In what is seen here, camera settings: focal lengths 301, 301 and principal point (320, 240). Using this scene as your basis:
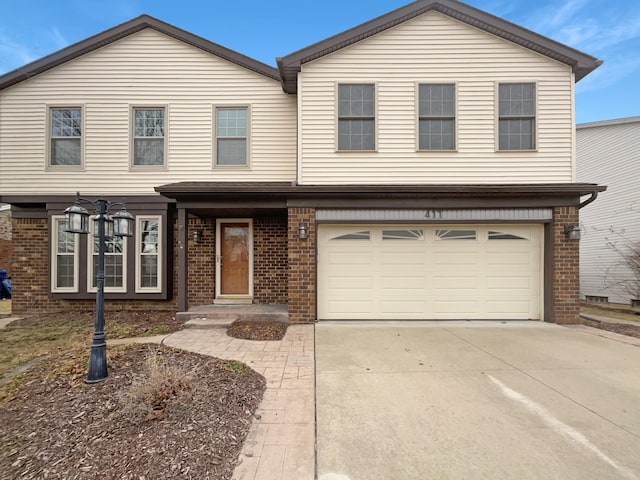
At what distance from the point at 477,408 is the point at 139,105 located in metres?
8.96

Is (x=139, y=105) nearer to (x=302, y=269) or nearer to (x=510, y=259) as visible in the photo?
(x=302, y=269)

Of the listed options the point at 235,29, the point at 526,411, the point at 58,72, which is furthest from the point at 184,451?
the point at 235,29

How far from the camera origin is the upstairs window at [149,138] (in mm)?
7398

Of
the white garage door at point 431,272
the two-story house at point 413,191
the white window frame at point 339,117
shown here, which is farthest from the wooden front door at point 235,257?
the white window frame at point 339,117

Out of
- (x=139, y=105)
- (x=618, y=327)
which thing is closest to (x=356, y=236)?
(x=618, y=327)

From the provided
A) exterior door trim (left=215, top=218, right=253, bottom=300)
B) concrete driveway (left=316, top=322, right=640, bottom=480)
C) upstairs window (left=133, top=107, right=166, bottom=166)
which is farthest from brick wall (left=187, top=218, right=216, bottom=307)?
concrete driveway (left=316, top=322, right=640, bottom=480)

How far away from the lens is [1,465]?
7.00 ft

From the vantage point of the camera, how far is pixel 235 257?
7.59 m

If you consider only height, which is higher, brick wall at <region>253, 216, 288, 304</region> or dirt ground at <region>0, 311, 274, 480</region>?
brick wall at <region>253, 216, 288, 304</region>

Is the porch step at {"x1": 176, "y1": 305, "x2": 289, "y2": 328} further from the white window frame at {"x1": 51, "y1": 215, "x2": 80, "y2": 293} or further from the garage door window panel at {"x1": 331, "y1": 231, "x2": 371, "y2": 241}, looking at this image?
the white window frame at {"x1": 51, "y1": 215, "x2": 80, "y2": 293}

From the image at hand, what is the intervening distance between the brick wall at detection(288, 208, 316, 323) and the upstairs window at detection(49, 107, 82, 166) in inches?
226

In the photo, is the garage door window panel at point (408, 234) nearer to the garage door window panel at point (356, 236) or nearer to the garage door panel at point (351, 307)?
the garage door window panel at point (356, 236)

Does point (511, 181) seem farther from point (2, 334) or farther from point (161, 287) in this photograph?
point (2, 334)

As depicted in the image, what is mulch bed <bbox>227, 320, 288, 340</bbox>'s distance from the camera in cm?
529
